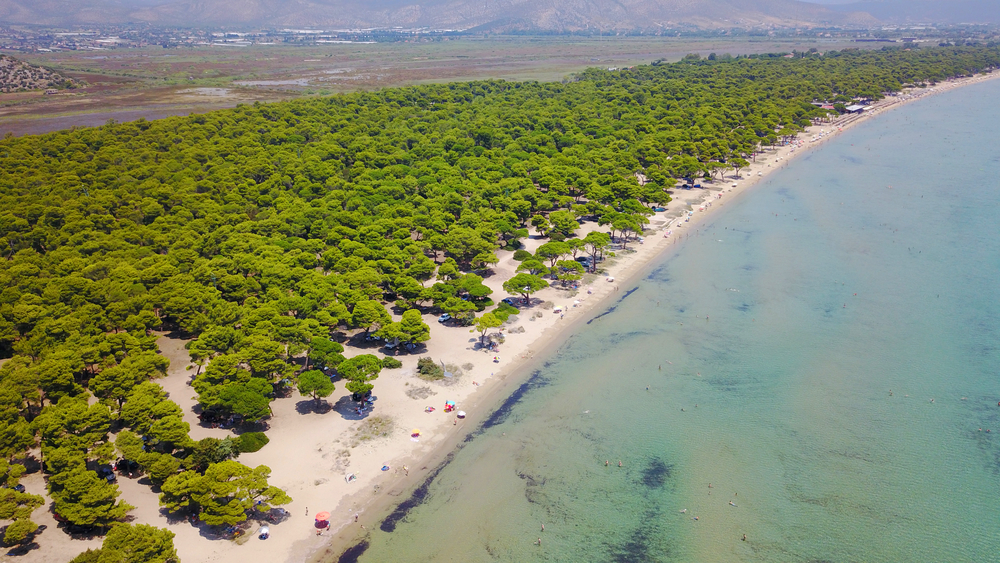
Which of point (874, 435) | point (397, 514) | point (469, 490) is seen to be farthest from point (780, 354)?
point (397, 514)

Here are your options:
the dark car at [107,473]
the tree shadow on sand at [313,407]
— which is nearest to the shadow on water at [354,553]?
the tree shadow on sand at [313,407]

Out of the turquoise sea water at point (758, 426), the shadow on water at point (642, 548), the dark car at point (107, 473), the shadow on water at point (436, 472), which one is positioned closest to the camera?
the shadow on water at point (642, 548)

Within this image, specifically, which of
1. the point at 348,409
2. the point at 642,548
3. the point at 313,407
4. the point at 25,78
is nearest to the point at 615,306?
the point at 348,409

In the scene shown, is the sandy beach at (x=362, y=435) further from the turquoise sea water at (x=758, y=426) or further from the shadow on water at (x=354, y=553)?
the turquoise sea water at (x=758, y=426)

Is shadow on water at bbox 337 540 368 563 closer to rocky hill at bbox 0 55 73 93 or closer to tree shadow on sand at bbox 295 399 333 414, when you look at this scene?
tree shadow on sand at bbox 295 399 333 414

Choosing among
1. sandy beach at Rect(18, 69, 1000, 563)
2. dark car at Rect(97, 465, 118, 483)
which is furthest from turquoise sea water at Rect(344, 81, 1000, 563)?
dark car at Rect(97, 465, 118, 483)

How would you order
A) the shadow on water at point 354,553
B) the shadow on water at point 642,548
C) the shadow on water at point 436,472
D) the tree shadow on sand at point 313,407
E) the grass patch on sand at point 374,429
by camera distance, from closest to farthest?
the shadow on water at point 354,553, the shadow on water at point 642,548, the shadow on water at point 436,472, the grass patch on sand at point 374,429, the tree shadow on sand at point 313,407

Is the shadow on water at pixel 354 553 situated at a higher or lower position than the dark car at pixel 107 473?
A: lower

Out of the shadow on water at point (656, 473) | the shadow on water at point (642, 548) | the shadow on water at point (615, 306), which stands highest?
the shadow on water at point (615, 306)
